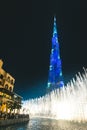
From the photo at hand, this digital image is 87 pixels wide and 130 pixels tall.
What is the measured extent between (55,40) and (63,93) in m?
114

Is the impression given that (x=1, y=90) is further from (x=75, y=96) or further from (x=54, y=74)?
(x=54, y=74)

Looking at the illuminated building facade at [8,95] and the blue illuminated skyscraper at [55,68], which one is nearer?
the illuminated building facade at [8,95]

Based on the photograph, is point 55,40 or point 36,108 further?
point 55,40

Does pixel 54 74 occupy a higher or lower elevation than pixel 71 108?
higher

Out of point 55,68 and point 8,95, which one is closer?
point 8,95

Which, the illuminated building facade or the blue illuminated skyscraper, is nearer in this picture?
the illuminated building facade

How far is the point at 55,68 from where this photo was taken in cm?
18112

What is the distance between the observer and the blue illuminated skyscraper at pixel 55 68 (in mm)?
173000

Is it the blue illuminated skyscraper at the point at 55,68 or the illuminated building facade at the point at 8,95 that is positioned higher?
the blue illuminated skyscraper at the point at 55,68

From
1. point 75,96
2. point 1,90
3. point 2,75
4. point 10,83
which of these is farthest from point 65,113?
point 1,90

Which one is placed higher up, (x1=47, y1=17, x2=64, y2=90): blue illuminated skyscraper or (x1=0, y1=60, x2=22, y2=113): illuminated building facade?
(x1=47, y1=17, x2=64, y2=90): blue illuminated skyscraper

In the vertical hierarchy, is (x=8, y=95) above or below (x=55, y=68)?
below

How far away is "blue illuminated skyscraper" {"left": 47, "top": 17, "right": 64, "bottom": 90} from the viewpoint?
568 ft

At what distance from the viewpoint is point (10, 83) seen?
80.1 metres
